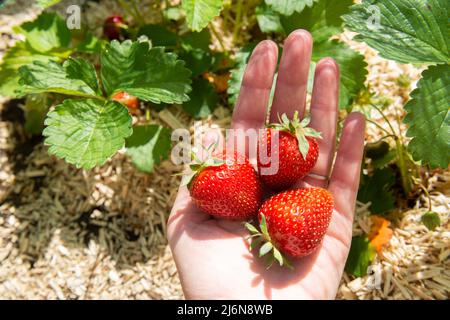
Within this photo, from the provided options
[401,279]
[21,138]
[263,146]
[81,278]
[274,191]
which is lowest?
[81,278]

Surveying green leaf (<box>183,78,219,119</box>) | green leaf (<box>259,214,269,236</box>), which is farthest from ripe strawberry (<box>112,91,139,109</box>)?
green leaf (<box>259,214,269,236</box>)

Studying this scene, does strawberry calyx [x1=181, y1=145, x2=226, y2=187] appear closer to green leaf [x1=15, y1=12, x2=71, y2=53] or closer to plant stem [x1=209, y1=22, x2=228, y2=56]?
plant stem [x1=209, y1=22, x2=228, y2=56]

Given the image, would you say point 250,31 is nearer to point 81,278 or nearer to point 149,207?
point 149,207

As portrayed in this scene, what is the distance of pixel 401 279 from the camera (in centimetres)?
165

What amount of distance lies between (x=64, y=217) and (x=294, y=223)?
3.18 feet

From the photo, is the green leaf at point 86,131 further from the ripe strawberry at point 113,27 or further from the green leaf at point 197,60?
the ripe strawberry at point 113,27

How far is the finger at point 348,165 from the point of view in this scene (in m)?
1.44

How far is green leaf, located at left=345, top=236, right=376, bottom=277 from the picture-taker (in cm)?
166

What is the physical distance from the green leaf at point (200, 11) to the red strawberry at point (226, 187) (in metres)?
0.40

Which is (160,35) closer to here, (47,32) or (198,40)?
(198,40)

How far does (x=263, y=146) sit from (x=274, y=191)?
0.57ft

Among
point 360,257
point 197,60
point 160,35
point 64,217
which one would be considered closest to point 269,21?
point 197,60

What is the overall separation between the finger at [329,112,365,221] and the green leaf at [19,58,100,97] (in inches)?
28.8
